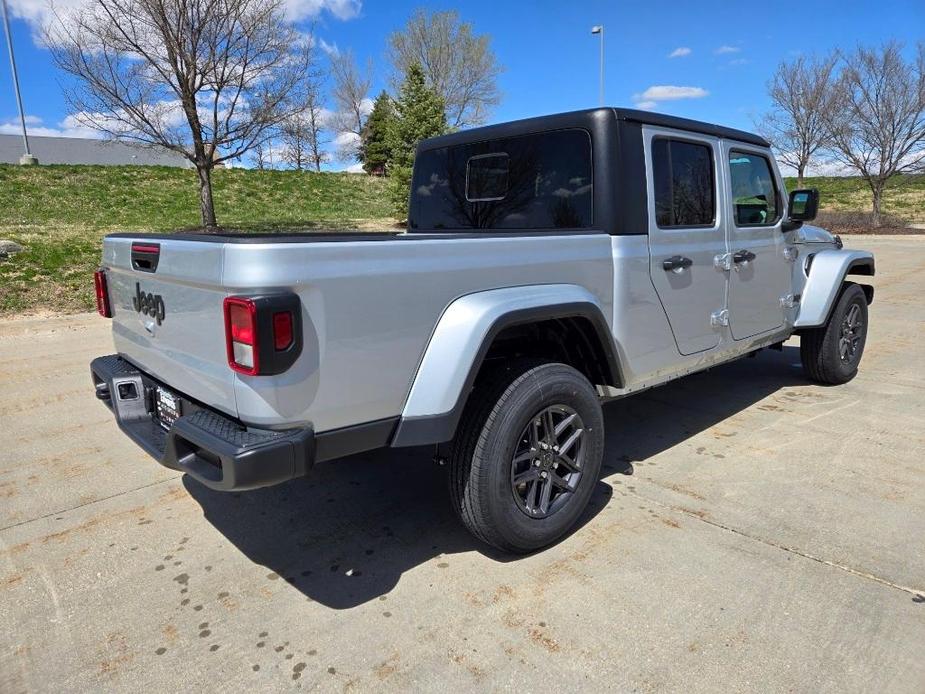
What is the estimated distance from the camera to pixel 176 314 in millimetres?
2533

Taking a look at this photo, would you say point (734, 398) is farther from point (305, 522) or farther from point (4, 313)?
point (4, 313)

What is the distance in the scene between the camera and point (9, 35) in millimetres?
23109

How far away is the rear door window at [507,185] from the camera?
10.9 ft

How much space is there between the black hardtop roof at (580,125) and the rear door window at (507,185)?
0.04 meters

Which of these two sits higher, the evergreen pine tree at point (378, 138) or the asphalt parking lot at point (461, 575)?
the evergreen pine tree at point (378, 138)

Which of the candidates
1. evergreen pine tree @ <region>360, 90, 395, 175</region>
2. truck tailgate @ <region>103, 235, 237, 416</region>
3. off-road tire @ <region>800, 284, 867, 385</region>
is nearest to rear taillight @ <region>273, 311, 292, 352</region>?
truck tailgate @ <region>103, 235, 237, 416</region>

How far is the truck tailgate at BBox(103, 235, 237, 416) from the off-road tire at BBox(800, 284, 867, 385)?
4658mm

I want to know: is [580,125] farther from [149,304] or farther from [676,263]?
[149,304]

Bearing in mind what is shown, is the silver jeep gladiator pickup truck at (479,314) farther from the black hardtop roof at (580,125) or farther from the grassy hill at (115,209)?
the grassy hill at (115,209)

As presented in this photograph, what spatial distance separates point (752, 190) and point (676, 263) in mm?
1289

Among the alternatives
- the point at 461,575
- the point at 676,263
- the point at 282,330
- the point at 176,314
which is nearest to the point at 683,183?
the point at 676,263

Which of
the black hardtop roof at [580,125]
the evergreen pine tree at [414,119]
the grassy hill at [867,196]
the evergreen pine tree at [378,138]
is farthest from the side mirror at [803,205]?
the evergreen pine tree at [378,138]

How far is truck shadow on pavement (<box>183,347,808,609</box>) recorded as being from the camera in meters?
2.83

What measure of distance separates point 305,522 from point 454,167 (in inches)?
89.0
